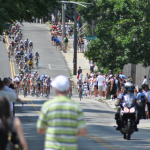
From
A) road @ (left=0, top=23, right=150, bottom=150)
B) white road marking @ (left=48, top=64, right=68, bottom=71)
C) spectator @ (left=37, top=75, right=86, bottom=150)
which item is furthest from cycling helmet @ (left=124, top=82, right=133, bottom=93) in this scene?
white road marking @ (left=48, top=64, right=68, bottom=71)

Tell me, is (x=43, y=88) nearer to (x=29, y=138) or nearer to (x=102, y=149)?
(x=29, y=138)

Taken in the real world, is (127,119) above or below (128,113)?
below

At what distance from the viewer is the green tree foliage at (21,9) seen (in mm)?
15250

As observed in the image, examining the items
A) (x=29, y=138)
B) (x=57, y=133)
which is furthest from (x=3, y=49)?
(x=57, y=133)

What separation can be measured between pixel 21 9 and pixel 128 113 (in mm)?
7395

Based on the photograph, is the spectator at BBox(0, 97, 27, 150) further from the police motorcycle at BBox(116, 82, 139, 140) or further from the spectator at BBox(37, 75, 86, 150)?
the police motorcycle at BBox(116, 82, 139, 140)

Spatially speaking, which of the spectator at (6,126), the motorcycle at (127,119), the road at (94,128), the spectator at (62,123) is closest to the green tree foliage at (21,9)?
the road at (94,128)

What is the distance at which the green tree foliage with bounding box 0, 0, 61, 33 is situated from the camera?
50.0 ft

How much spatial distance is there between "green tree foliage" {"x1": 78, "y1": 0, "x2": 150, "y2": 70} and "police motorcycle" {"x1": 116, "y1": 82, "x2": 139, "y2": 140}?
1211 cm

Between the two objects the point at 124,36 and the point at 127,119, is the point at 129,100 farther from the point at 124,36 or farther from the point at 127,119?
the point at 124,36

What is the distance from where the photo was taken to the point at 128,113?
12031 millimetres

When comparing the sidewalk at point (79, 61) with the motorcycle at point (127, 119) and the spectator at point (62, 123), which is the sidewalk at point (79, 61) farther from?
the spectator at point (62, 123)

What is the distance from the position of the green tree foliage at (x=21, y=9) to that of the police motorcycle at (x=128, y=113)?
551 centimetres

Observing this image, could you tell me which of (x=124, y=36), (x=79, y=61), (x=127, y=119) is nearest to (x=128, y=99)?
(x=127, y=119)
